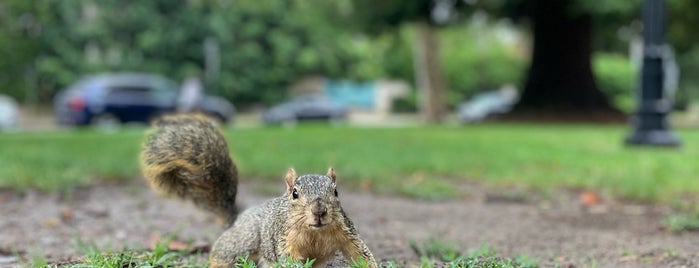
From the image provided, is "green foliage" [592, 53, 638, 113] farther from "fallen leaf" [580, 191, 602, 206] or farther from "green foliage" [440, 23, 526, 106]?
"fallen leaf" [580, 191, 602, 206]

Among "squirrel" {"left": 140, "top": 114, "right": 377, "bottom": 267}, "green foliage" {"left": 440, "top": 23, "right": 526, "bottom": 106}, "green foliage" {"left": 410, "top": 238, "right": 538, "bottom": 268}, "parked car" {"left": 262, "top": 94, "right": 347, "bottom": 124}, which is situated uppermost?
"green foliage" {"left": 440, "top": 23, "right": 526, "bottom": 106}

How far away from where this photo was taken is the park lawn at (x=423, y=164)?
5535 mm

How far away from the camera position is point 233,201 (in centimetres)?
274

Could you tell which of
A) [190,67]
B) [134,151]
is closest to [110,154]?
[134,151]

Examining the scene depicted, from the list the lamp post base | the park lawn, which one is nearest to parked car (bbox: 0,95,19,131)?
the park lawn

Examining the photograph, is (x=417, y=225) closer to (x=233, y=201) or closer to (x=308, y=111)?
(x=233, y=201)

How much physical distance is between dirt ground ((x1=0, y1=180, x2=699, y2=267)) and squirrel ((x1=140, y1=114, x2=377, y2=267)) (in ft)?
1.83

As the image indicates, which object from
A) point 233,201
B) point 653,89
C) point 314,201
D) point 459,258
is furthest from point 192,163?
point 653,89

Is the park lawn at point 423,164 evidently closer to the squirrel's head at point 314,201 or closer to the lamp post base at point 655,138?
the lamp post base at point 655,138

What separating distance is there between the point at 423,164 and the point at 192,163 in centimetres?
463

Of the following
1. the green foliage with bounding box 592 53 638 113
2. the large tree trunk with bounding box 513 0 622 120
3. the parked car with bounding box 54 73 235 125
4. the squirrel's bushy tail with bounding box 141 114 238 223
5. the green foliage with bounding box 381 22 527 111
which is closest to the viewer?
the squirrel's bushy tail with bounding box 141 114 238 223

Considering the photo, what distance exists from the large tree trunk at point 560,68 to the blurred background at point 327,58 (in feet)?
0.11

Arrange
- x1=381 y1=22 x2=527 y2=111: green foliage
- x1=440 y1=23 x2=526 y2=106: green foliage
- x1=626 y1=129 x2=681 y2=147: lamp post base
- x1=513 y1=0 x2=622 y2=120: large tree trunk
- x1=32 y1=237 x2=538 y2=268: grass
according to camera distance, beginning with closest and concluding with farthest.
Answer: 1. x1=32 y1=237 x2=538 y2=268: grass
2. x1=626 y1=129 x2=681 y2=147: lamp post base
3. x1=513 y1=0 x2=622 y2=120: large tree trunk
4. x1=381 y1=22 x2=527 y2=111: green foliage
5. x1=440 y1=23 x2=526 y2=106: green foliage

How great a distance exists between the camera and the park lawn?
554cm
